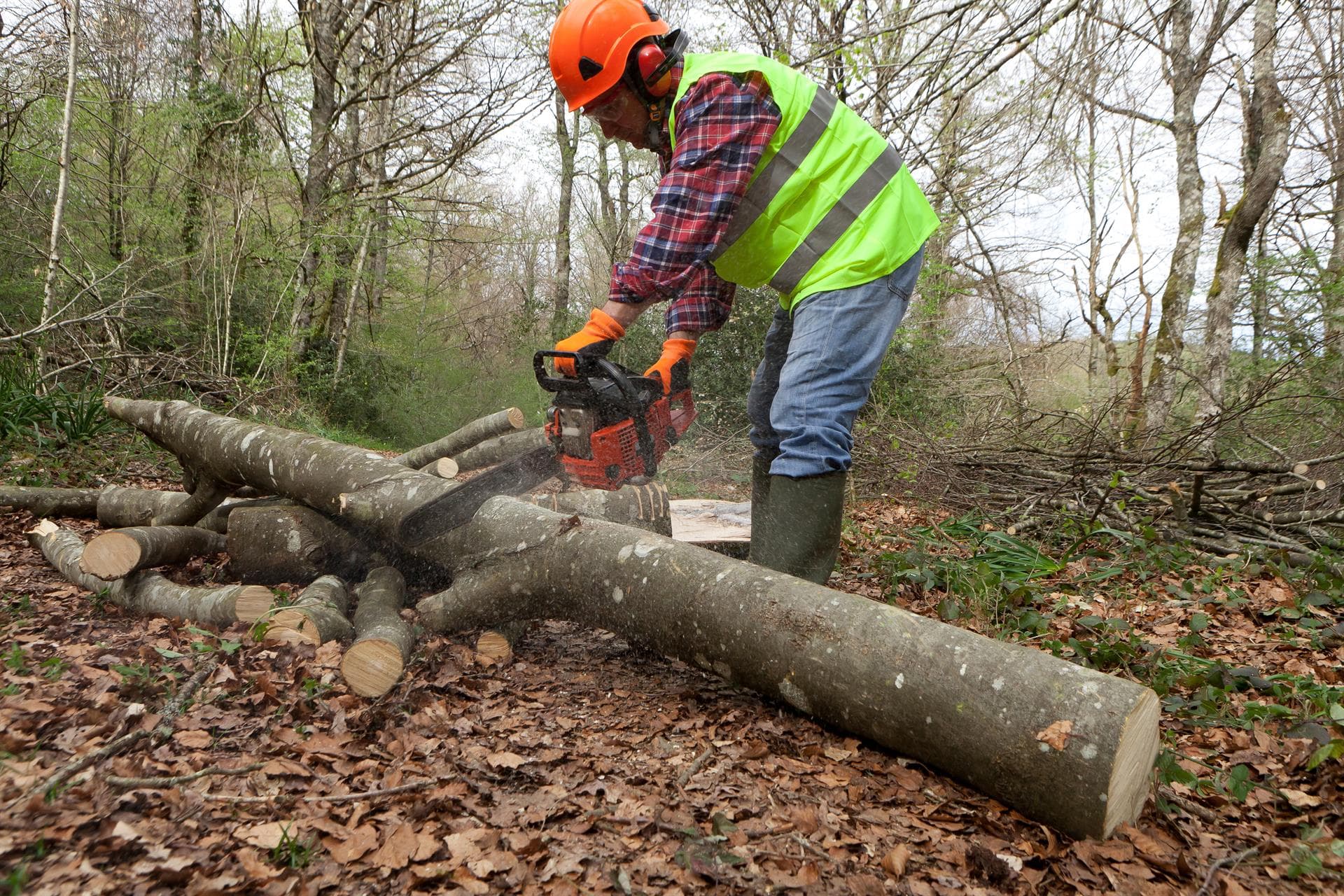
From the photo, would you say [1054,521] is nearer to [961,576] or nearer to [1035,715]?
[961,576]

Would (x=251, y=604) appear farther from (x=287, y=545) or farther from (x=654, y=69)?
(x=654, y=69)

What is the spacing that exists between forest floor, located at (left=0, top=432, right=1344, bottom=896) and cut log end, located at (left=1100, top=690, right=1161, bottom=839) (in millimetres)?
55

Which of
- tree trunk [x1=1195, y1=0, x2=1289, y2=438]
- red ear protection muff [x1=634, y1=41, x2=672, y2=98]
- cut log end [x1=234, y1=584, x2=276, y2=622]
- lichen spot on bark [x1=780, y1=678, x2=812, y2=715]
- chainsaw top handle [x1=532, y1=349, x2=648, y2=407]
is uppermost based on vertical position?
tree trunk [x1=1195, y1=0, x2=1289, y2=438]

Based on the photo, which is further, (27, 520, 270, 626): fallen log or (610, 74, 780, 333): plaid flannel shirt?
(27, 520, 270, 626): fallen log

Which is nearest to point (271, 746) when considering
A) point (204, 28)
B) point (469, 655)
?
point (469, 655)

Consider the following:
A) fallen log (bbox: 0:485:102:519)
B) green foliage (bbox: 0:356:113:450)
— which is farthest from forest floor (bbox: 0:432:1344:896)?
green foliage (bbox: 0:356:113:450)

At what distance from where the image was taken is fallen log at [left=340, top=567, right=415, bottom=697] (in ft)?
7.47

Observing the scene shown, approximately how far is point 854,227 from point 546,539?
1541mm

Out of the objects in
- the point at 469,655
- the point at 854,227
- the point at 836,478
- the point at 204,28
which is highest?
the point at 204,28

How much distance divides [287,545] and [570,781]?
83.1 inches

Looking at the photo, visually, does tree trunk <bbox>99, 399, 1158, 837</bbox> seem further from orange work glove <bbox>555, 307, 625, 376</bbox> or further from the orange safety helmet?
the orange safety helmet

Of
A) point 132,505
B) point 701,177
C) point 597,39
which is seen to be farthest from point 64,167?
point 701,177

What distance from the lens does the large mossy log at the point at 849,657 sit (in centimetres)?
167

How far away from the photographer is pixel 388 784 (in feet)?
5.86
